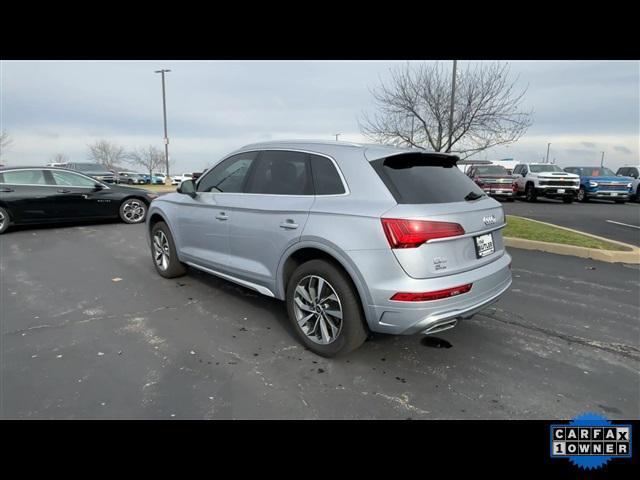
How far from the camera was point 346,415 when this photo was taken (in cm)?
241

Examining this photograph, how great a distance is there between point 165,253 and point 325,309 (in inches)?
119

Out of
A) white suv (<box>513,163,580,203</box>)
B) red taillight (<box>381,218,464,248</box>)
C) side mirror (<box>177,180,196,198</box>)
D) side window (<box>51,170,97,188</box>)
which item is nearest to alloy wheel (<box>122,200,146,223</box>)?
side window (<box>51,170,97,188</box>)

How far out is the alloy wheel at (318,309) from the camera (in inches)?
118

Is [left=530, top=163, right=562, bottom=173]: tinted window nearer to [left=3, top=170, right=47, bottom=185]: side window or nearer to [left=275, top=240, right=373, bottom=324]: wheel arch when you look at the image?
[left=275, top=240, right=373, bottom=324]: wheel arch

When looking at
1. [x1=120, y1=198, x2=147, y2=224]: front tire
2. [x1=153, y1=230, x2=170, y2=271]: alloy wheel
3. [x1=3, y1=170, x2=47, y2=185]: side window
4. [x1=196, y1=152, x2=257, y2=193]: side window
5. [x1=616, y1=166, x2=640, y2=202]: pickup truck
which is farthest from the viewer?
[x1=616, y1=166, x2=640, y2=202]: pickup truck

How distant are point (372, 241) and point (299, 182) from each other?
1.03m

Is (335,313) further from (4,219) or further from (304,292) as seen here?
(4,219)

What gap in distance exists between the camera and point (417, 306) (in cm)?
259

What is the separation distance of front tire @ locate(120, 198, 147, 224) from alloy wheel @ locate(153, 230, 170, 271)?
16.5 ft
